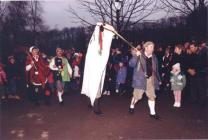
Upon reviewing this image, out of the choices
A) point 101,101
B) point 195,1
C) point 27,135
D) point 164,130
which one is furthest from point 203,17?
point 27,135

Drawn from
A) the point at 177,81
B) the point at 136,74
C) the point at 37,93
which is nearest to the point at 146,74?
the point at 136,74

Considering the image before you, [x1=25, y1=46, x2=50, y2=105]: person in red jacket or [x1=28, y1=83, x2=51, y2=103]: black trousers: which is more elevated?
[x1=25, y1=46, x2=50, y2=105]: person in red jacket

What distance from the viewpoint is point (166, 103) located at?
10.5 meters

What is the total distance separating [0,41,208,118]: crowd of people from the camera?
27.9 feet

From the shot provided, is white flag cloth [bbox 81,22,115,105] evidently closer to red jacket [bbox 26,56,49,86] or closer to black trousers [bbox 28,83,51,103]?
red jacket [bbox 26,56,49,86]

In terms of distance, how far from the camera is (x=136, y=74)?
28.1ft

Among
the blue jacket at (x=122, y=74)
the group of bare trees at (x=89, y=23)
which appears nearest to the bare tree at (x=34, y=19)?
the group of bare trees at (x=89, y=23)

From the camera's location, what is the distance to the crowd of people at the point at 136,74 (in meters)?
8.52

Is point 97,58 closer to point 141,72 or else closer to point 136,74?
point 136,74

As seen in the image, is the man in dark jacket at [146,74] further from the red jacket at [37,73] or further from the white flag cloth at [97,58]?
the red jacket at [37,73]

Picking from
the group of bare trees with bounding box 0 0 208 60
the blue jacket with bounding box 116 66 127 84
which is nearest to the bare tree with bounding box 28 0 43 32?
the group of bare trees with bounding box 0 0 208 60

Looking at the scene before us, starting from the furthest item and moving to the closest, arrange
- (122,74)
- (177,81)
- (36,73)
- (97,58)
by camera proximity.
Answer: (122,74) → (36,73) → (177,81) → (97,58)

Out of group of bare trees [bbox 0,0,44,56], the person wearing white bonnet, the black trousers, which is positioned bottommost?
the black trousers

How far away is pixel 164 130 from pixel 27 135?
277 centimetres
